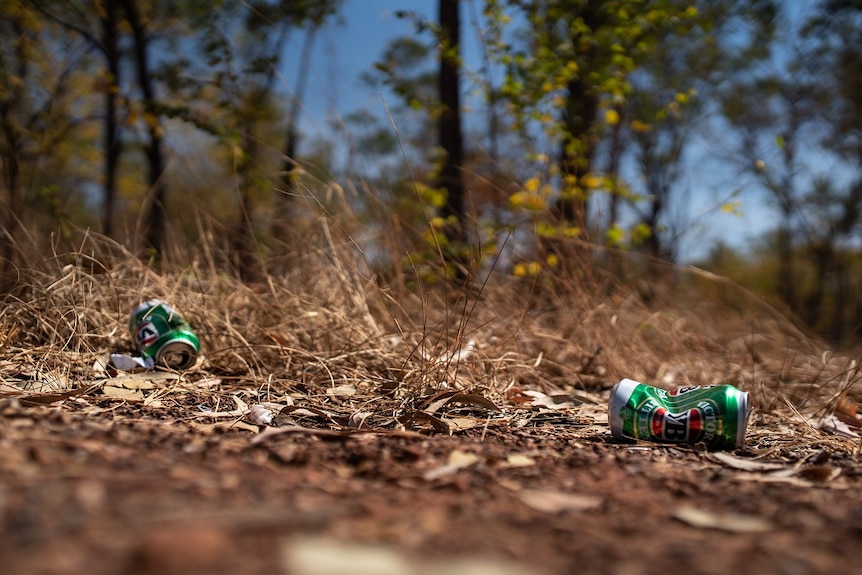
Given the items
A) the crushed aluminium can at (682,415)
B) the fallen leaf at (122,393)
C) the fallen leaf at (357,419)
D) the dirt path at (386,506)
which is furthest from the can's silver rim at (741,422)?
the fallen leaf at (122,393)

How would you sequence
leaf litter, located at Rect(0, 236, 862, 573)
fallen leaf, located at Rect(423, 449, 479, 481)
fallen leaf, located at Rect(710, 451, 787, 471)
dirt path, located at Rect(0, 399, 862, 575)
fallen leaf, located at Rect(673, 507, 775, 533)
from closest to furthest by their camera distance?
1. dirt path, located at Rect(0, 399, 862, 575)
2. leaf litter, located at Rect(0, 236, 862, 573)
3. fallen leaf, located at Rect(673, 507, 775, 533)
4. fallen leaf, located at Rect(423, 449, 479, 481)
5. fallen leaf, located at Rect(710, 451, 787, 471)

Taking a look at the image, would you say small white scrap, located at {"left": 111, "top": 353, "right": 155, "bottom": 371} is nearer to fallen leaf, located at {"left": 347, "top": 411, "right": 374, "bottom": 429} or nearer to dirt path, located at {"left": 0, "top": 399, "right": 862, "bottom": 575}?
dirt path, located at {"left": 0, "top": 399, "right": 862, "bottom": 575}

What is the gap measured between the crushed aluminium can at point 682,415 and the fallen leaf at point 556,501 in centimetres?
68

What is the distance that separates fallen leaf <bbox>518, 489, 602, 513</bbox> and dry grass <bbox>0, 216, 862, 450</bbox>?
25.2 inches

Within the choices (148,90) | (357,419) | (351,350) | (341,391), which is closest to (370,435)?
(357,419)

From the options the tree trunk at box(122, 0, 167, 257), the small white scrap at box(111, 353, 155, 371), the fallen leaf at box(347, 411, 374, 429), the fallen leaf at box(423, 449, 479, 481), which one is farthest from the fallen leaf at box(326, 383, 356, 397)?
the tree trunk at box(122, 0, 167, 257)

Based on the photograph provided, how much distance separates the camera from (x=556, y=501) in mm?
1125

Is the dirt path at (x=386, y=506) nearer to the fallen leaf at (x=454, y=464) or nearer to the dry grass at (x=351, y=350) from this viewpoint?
the fallen leaf at (x=454, y=464)

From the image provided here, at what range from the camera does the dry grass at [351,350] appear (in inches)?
79.7

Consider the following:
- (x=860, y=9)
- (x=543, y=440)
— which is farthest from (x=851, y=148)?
(x=543, y=440)

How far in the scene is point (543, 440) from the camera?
177 centimetres

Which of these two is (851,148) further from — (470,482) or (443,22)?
(470,482)

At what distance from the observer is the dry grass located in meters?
2.02

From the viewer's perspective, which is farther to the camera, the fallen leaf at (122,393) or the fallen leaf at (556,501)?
the fallen leaf at (122,393)
